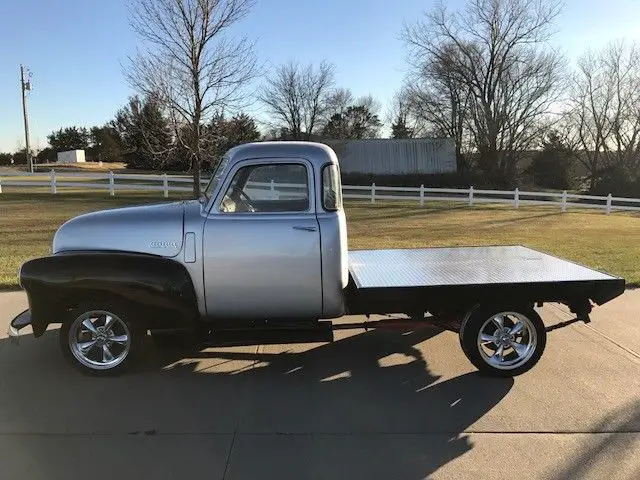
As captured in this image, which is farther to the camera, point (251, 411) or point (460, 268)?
point (460, 268)

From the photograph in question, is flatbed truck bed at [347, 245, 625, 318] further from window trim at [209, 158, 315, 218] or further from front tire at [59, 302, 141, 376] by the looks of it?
front tire at [59, 302, 141, 376]

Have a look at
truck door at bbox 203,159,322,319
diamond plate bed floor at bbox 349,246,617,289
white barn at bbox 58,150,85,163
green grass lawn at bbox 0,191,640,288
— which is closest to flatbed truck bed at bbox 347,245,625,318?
diamond plate bed floor at bbox 349,246,617,289

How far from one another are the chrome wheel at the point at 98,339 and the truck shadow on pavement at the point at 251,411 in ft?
0.55

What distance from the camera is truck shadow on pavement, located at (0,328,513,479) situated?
139 inches

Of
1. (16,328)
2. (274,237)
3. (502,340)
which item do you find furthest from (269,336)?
(16,328)

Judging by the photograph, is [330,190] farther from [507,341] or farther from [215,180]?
[507,341]

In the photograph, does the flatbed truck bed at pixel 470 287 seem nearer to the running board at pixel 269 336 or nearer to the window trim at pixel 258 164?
the running board at pixel 269 336

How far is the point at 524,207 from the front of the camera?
91.0 ft

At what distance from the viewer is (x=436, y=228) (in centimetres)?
1722

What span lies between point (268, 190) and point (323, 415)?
203 cm

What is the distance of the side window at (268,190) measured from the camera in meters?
4.86

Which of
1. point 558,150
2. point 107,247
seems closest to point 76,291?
point 107,247

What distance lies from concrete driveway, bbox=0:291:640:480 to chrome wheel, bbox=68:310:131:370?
18cm

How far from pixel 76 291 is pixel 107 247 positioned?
45 cm
